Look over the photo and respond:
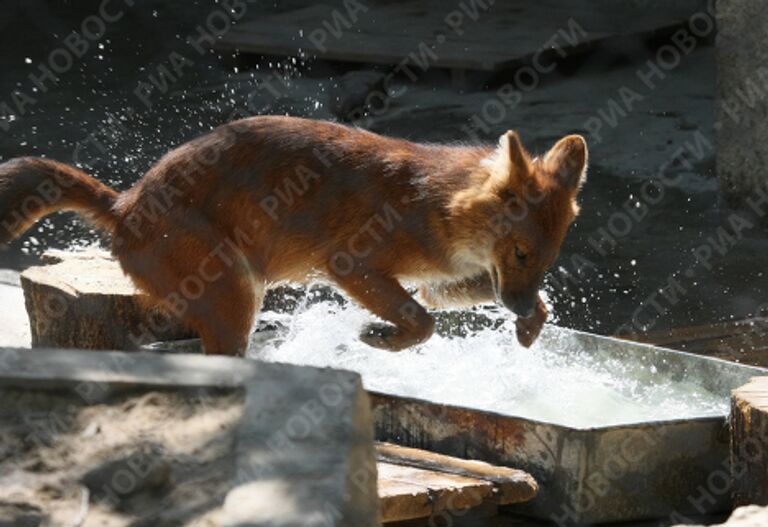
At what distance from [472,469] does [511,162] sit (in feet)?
4.30

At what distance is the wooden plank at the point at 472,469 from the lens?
4.99 meters

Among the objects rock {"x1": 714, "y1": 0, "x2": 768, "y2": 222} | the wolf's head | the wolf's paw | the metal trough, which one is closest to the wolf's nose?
the wolf's head

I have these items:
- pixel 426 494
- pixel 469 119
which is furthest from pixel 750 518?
pixel 469 119

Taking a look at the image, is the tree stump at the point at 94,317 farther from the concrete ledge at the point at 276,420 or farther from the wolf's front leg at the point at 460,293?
the concrete ledge at the point at 276,420

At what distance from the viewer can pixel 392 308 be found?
19.6ft

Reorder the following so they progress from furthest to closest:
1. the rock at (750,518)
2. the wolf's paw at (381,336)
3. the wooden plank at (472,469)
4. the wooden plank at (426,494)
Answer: the wolf's paw at (381,336) < the wooden plank at (472,469) < the wooden plank at (426,494) < the rock at (750,518)

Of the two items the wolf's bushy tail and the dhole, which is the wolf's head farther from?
the wolf's bushy tail

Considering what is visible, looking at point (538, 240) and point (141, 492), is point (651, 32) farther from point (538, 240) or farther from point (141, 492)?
point (141, 492)

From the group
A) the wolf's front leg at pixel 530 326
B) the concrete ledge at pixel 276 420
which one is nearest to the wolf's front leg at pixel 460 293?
the wolf's front leg at pixel 530 326

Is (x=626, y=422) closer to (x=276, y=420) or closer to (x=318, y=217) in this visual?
(x=318, y=217)

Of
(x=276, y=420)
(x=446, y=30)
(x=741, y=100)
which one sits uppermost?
(x=446, y=30)

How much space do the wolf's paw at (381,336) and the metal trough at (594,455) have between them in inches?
22.1

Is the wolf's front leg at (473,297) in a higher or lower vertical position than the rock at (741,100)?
lower

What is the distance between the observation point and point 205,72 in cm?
1348
